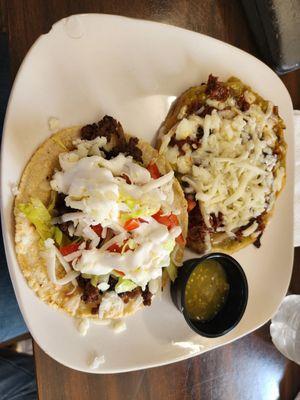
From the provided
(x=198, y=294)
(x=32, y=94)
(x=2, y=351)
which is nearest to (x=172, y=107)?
(x=32, y=94)

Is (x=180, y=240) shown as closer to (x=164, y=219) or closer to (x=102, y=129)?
(x=164, y=219)

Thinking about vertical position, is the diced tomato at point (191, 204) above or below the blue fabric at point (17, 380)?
above

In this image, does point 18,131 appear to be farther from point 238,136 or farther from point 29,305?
point 238,136

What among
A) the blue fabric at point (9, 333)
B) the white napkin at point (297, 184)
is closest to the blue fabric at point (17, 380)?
the blue fabric at point (9, 333)

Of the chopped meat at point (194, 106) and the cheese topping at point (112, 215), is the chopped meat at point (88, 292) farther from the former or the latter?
the chopped meat at point (194, 106)

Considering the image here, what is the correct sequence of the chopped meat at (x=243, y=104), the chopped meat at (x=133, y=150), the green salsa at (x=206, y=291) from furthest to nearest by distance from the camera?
the chopped meat at (x=243, y=104) < the green salsa at (x=206, y=291) < the chopped meat at (x=133, y=150)

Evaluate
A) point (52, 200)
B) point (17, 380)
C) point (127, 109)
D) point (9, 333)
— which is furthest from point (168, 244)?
point (17, 380)

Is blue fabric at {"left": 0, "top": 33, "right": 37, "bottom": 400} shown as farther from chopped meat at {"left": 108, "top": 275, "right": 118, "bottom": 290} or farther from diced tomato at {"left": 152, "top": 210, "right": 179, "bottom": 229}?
diced tomato at {"left": 152, "top": 210, "right": 179, "bottom": 229}
